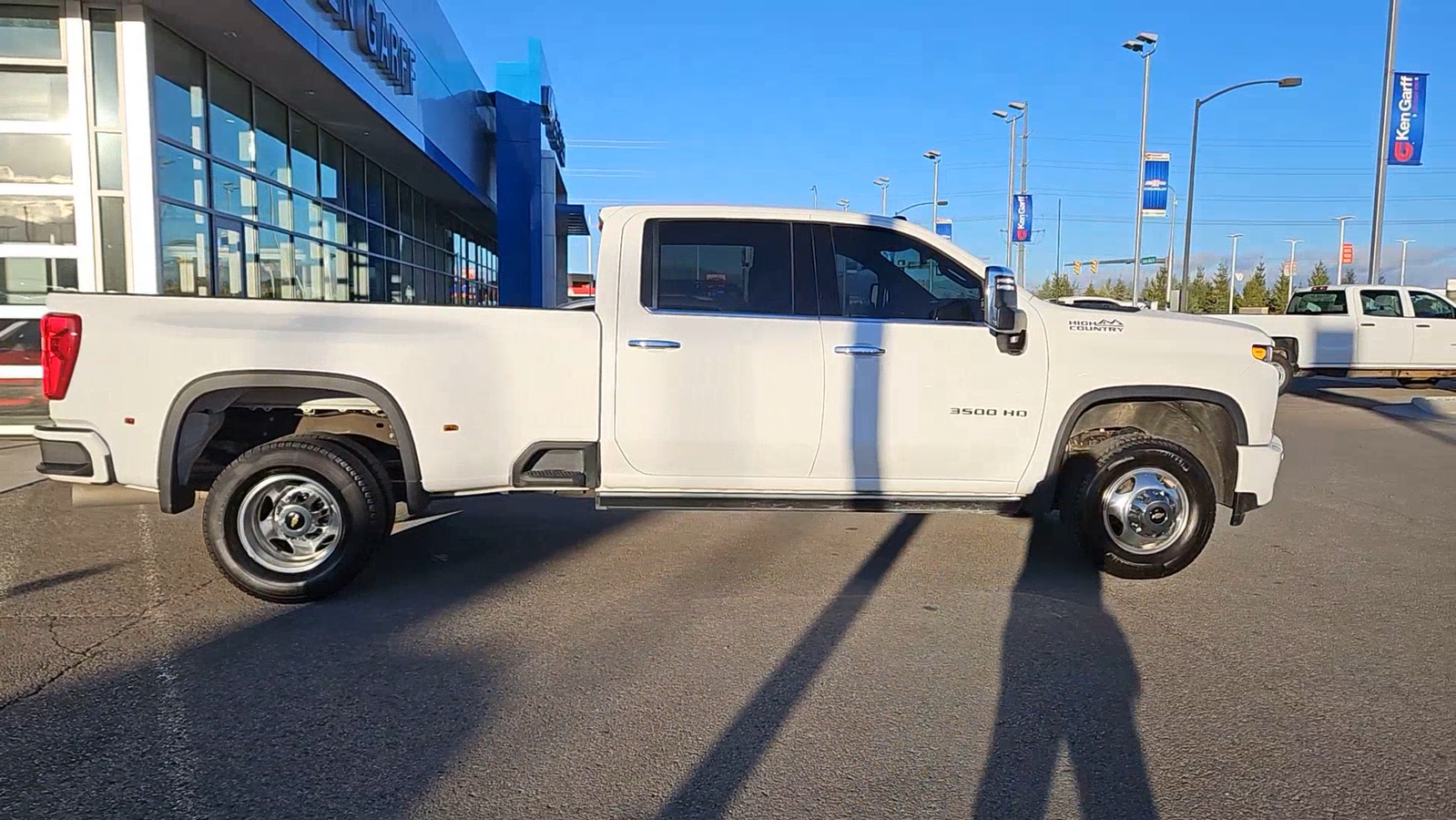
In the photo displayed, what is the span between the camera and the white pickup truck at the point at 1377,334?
61.9ft

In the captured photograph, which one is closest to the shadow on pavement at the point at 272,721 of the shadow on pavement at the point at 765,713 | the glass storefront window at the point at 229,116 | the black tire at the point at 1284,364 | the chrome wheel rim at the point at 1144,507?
the shadow on pavement at the point at 765,713

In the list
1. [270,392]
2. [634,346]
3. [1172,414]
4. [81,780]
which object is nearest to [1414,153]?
[1172,414]

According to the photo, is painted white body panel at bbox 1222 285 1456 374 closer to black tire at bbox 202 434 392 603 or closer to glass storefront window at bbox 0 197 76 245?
black tire at bbox 202 434 392 603

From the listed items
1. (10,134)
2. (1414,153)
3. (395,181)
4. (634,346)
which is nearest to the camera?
(634,346)

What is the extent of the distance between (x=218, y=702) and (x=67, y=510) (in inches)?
175

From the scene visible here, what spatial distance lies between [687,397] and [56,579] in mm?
3670

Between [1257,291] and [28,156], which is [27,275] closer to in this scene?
[28,156]

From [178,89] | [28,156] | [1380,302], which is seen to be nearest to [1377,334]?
[1380,302]

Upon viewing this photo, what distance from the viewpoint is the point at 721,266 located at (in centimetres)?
565

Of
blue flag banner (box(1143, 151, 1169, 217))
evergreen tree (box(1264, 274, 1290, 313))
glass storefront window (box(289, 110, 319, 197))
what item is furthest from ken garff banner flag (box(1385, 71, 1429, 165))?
evergreen tree (box(1264, 274, 1290, 313))

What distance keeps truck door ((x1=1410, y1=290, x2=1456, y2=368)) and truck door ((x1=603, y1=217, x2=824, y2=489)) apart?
18.2m

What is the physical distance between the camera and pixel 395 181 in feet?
76.1

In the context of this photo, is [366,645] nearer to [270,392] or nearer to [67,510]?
[270,392]

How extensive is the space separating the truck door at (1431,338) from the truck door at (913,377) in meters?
17.5
